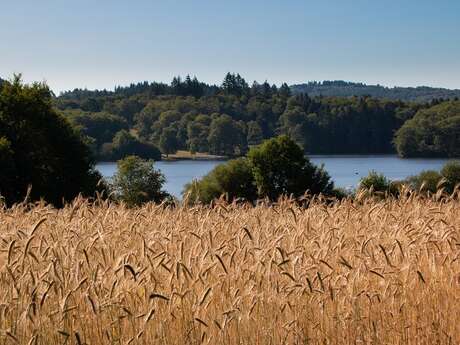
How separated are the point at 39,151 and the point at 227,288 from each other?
136 ft

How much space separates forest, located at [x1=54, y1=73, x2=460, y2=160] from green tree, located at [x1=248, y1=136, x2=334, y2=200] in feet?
236

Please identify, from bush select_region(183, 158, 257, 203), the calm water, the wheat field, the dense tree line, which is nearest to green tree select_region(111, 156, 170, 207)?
bush select_region(183, 158, 257, 203)

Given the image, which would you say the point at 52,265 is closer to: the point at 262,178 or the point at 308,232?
the point at 308,232

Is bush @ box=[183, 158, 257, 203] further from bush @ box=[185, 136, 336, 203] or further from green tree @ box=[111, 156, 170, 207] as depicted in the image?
green tree @ box=[111, 156, 170, 207]

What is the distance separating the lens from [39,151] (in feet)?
148

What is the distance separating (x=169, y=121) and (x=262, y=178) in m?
120

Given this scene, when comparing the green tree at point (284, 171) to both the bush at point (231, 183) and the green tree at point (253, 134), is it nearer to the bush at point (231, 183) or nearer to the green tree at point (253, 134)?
the bush at point (231, 183)

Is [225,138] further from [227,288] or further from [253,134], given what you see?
[227,288]

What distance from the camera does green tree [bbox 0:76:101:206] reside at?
43750 millimetres

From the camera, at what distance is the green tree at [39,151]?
4375cm

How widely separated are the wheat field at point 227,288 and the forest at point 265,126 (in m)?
129

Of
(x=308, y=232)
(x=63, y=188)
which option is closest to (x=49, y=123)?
(x=63, y=188)

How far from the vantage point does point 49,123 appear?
47594 millimetres

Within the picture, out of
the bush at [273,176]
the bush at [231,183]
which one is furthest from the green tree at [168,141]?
the bush at [273,176]
